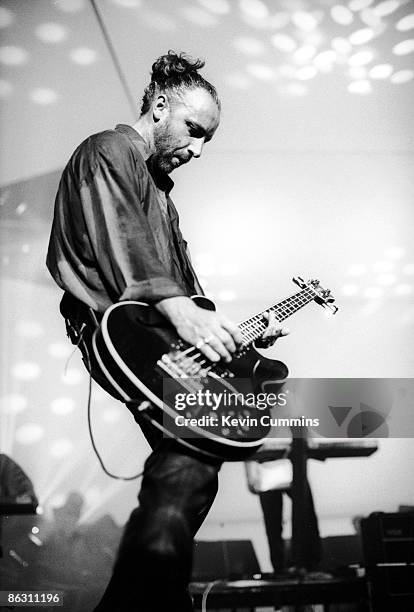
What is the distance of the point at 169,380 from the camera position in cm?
96

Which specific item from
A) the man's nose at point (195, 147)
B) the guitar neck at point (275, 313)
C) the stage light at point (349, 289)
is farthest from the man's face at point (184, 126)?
the stage light at point (349, 289)

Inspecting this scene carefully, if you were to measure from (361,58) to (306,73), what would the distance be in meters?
0.26

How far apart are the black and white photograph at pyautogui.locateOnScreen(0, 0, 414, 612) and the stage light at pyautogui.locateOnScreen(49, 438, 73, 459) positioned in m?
0.01

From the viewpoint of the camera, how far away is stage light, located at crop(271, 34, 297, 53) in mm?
2562

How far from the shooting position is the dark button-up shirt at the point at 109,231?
1032 millimetres

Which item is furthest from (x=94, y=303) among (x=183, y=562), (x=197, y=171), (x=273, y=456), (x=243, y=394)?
(x=197, y=171)

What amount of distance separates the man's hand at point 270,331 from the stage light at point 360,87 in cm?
164

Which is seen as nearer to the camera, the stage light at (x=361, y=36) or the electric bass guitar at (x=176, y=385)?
the electric bass guitar at (x=176, y=385)

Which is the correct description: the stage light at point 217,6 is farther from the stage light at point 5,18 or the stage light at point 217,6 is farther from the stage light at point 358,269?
the stage light at point 358,269

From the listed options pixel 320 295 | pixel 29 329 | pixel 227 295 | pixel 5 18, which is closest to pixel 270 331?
pixel 320 295

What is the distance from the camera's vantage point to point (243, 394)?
105 cm

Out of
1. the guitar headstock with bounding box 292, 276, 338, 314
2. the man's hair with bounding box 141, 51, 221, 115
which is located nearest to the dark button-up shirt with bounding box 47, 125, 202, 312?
the man's hair with bounding box 141, 51, 221, 115

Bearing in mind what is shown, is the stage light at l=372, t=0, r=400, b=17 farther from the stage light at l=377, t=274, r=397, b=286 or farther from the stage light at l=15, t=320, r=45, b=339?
the stage light at l=15, t=320, r=45, b=339

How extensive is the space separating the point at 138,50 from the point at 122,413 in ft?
5.52
